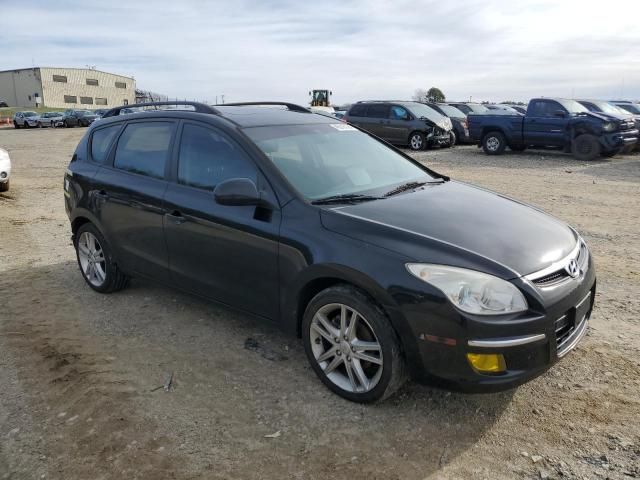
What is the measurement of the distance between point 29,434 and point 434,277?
2.38m

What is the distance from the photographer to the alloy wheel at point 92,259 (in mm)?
5203

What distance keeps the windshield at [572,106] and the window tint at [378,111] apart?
5804 mm

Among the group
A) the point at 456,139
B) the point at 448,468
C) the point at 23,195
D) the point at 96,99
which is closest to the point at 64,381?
the point at 448,468

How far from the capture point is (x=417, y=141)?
63.8 ft

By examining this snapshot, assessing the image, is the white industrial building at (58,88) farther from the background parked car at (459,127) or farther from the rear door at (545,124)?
the rear door at (545,124)

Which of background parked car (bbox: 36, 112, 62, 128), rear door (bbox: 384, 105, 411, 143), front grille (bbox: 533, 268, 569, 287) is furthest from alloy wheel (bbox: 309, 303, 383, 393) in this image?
background parked car (bbox: 36, 112, 62, 128)

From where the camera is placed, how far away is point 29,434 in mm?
3078

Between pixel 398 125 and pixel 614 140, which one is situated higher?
pixel 398 125

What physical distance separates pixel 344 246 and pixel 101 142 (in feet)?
10.4

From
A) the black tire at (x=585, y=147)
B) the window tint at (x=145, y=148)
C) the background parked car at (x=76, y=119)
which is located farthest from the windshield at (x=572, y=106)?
the background parked car at (x=76, y=119)

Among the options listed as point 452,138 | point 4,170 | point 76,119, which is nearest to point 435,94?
point 76,119

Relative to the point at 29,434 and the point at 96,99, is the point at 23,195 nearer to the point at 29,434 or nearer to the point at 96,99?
the point at 29,434

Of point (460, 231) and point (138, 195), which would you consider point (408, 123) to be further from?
point (460, 231)

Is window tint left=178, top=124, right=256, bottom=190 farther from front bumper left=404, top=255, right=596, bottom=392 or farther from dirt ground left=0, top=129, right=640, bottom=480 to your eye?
front bumper left=404, top=255, right=596, bottom=392
